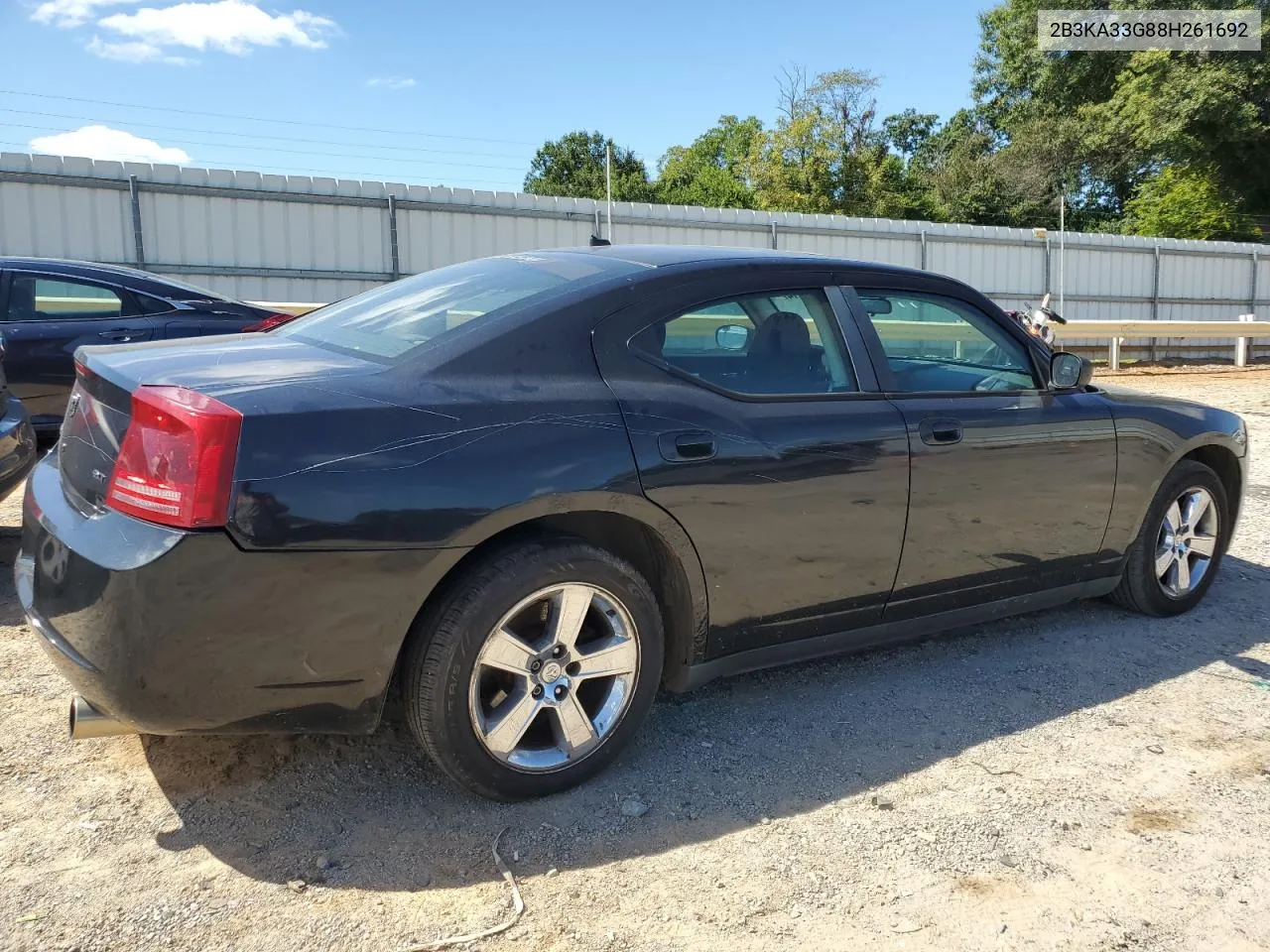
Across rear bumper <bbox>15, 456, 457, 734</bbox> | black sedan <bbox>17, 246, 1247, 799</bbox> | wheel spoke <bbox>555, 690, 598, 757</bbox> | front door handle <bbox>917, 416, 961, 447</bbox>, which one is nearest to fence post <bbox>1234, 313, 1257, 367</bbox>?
black sedan <bbox>17, 246, 1247, 799</bbox>

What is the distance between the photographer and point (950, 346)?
409cm

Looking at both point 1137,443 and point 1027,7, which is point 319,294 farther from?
point 1027,7

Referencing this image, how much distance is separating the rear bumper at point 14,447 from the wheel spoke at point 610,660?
3.08 m

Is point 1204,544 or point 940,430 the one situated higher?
point 940,430

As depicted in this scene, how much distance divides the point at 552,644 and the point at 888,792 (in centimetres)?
112

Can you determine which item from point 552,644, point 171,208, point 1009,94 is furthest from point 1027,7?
point 552,644

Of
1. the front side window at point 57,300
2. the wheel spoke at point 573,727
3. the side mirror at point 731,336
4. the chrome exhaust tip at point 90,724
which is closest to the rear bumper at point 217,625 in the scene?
the chrome exhaust tip at point 90,724

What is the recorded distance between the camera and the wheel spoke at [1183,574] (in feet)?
15.3

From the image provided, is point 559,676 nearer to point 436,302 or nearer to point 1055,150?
point 436,302

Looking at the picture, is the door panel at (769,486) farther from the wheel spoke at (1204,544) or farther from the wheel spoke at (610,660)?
the wheel spoke at (1204,544)

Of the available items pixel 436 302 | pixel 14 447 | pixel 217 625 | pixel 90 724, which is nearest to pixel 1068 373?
pixel 436 302

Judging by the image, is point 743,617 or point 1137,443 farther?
point 1137,443

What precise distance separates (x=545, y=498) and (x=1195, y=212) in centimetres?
3503

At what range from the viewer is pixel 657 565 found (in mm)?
3076
